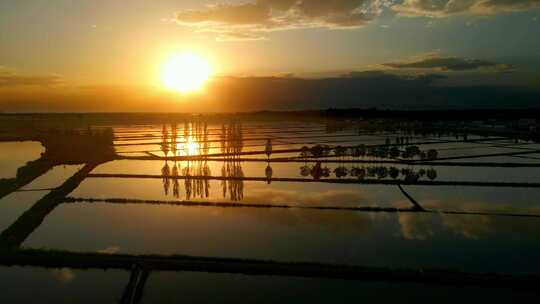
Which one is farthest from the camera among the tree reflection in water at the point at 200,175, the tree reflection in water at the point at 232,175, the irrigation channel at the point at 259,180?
the tree reflection in water at the point at 200,175

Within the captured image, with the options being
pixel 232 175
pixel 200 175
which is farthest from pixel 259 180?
pixel 200 175

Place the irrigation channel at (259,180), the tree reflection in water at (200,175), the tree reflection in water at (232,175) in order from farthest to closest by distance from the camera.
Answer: the tree reflection in water at (200,175), the tree reflection in water at (232,175), the irrigation channel at (259,180)

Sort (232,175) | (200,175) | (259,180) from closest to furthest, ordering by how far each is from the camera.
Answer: (259,180)
(232,175)
(200,175)

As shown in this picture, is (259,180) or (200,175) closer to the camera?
(259,180)

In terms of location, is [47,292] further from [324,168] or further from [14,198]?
[324,168]

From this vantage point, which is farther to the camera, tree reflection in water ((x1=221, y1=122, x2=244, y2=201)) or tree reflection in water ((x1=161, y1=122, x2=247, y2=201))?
tree reflection in water ((x1=161, y1=122, x2=247, y2=201))

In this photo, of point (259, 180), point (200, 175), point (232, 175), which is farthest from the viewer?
point (200, 175)

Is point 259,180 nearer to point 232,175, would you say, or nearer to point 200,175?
point 232,175

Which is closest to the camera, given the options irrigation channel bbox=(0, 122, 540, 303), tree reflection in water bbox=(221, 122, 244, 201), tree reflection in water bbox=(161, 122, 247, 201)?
irrigation channel bbox=(0, 122, 540, 303)

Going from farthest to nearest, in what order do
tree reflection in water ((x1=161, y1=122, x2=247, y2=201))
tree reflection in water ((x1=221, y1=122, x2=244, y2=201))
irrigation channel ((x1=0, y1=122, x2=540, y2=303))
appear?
tree reflection in water ((x1=161, y1=122, x2=247, y2=201)), tree reflection in water ((x1=221, y1=122, x2=244, y2=201)), irrigation channel ((x1=0, y1=122, x2=540, y2=303))

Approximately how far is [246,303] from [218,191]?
7.28m

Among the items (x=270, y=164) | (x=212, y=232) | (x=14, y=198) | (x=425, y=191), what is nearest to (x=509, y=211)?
(x=425, y=191)

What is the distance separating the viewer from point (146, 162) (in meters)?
19.5

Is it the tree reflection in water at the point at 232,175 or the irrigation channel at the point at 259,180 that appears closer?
the irrigation channel at the point at 259,180
